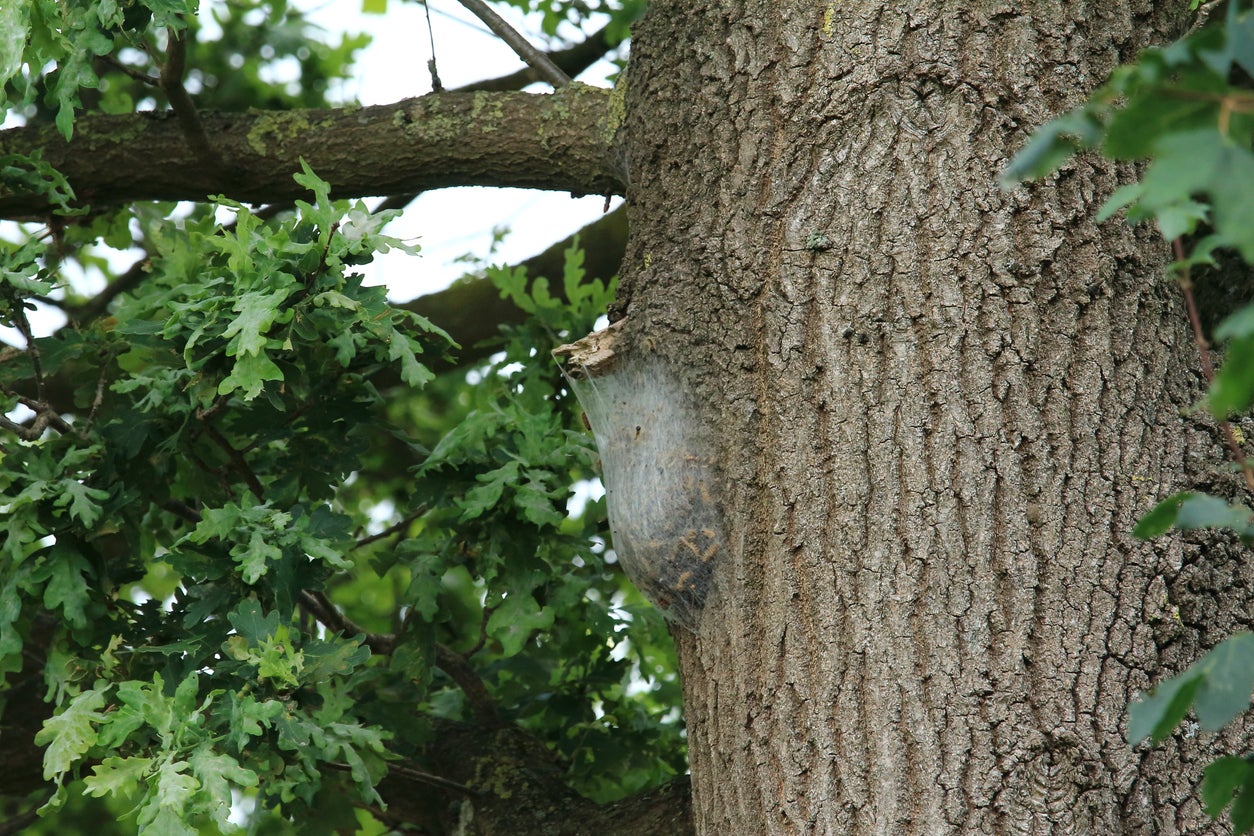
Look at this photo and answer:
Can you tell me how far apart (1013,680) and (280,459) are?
1892 mm

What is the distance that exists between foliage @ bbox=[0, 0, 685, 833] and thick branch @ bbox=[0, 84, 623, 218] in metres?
0.14

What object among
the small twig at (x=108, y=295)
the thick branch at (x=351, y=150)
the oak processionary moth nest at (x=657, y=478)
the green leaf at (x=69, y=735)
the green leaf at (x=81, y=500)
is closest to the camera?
the oak processionary moth nest at (x=657, y=478)

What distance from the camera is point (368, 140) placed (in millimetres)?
2895

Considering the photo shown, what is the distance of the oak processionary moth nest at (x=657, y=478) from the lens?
2.06 metres

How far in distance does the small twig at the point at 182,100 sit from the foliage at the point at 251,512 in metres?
0.04

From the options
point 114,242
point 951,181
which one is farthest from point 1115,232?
point 114,242

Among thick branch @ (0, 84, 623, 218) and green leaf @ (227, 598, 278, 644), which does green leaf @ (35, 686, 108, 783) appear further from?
thick branch @ (0, 84, 623, 218)

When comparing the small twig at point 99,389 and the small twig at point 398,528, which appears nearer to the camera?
the small twig at point 99,389

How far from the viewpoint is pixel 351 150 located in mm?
2910

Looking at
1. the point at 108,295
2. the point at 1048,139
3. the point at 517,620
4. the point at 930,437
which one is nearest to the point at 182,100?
the point at 108,295

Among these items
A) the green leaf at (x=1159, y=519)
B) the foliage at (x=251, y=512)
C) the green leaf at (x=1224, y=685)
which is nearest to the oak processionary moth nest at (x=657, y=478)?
the foliage at (x=251, y=512)

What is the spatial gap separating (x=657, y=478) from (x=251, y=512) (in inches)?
34.8

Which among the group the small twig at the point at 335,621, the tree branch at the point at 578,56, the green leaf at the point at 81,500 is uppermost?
the tree branch at the point at 578,56

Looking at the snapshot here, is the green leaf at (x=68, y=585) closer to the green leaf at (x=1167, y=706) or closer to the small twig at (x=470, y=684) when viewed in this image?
the small twig at (x=470, y=684)
